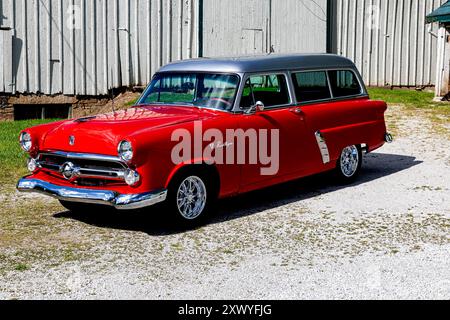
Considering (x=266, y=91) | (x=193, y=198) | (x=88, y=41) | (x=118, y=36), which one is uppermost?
(x=118, y=36)

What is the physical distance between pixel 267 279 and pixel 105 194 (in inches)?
74.8

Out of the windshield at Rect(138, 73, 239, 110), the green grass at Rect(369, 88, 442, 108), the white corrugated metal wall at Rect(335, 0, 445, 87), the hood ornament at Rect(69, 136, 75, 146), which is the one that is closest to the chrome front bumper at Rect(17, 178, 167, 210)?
the hood ornament at Rect(69, 136, 75, 146)

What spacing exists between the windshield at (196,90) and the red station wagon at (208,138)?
1cm

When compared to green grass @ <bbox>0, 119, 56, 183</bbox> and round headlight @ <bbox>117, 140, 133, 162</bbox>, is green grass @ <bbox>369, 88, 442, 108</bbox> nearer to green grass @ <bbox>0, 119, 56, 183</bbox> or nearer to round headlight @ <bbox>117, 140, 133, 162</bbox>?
green grass @ <bbox>0, 119, 56, 183</bbox>

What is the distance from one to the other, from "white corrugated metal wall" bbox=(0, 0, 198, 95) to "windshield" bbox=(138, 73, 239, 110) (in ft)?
20.8

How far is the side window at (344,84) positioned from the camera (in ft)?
30.3

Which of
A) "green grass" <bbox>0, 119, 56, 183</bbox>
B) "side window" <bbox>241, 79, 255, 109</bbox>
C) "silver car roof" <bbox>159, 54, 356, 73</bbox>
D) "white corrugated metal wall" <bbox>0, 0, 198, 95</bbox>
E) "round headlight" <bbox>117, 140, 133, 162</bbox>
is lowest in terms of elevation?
"green grass" <bbox>0, 119, 56, 183</bbox>

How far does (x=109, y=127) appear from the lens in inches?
275

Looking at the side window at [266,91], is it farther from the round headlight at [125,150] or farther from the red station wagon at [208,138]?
the round headlight at [125,150]

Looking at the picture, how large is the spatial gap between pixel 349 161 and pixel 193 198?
116 inches

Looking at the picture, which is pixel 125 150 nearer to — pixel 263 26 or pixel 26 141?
pixel 26 141

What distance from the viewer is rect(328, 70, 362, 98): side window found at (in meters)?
9.24

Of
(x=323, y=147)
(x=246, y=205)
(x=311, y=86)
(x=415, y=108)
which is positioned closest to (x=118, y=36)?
(x=415, y=108)

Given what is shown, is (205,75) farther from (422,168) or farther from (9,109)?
(9,109)
